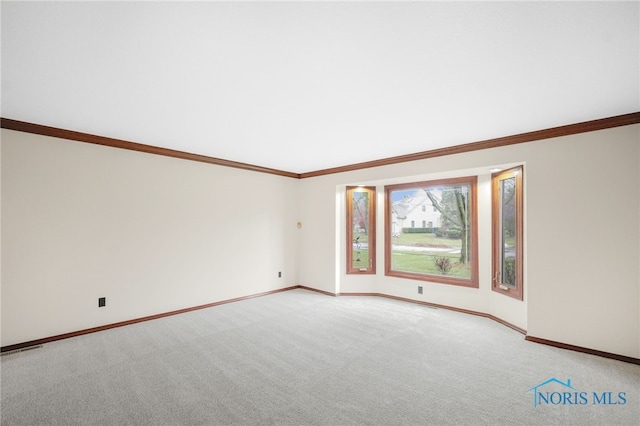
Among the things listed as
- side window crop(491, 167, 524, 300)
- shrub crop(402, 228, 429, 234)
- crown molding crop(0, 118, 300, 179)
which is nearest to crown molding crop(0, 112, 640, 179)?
crown molding crop(0, 118, 300, 179)

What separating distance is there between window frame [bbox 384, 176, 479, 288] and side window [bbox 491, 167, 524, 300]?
0.29 m

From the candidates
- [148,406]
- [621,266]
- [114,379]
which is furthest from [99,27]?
[621,266]

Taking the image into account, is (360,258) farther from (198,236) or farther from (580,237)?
(580,237)

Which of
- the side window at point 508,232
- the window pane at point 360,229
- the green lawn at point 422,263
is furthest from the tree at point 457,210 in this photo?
the window pane at point 360,229

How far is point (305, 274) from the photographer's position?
6.13 m

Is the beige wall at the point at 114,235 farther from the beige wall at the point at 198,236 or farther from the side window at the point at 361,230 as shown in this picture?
the side window at the point at 361,230

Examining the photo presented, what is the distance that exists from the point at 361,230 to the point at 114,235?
4.08 meters

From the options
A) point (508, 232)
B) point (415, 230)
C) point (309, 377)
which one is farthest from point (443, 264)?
point (309, 377)

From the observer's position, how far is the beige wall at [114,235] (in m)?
3.20

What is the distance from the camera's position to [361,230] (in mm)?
5707

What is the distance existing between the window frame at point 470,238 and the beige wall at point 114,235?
2490 millimetres

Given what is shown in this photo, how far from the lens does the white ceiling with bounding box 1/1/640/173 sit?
1.55m

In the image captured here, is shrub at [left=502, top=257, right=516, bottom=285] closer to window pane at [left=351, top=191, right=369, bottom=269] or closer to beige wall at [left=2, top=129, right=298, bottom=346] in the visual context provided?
window pane at [left=351, top=191, right=369, bottom=269]

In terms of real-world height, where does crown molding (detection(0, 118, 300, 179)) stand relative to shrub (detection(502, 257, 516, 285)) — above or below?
above
